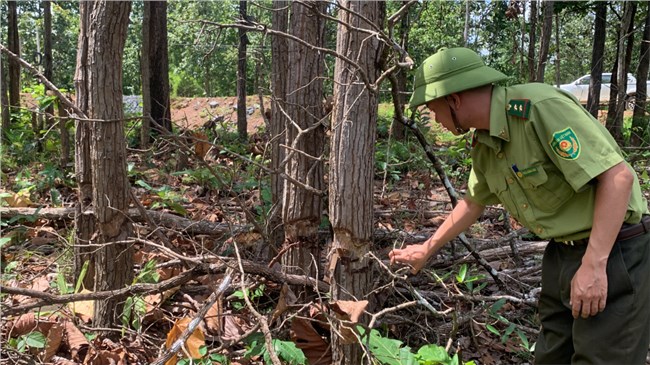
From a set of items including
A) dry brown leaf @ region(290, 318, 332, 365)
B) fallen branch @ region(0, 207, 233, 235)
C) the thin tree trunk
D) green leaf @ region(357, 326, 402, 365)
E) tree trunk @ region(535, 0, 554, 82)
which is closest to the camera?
green leaf @ region(357, 326, 402, 365)

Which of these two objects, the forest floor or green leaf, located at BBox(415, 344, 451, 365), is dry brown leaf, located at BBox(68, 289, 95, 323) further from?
green leaf, located at BBox(415, 344, 451, 365)

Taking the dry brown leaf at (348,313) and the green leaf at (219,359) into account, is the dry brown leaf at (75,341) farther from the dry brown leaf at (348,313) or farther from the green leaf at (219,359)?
the dry brown leaf at (348,313)

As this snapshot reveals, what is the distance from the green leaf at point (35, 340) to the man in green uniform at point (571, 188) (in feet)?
7.47

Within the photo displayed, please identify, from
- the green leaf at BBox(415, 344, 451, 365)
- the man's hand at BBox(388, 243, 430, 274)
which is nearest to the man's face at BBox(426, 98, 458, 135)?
the man's hand at BBox(388, 243, 430, 274)

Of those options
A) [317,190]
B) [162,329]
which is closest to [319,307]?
[317,190]

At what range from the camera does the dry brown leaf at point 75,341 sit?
9.95ft

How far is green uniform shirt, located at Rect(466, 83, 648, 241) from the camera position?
1.98 m

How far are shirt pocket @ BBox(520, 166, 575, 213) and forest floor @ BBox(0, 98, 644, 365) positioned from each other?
0.75m

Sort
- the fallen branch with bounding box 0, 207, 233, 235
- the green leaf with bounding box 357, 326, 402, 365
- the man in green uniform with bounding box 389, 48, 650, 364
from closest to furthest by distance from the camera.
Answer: the man in green uniform with bounding box 389, 48, 650, 364, the green leaf with bounding box 357, 326, 402, 365, the fallen branch with bounding box 0, 207, 233, 235

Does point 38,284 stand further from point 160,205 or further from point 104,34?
point 104,34

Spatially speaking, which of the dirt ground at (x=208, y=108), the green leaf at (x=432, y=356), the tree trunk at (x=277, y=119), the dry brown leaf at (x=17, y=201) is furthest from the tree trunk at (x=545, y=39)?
the dirt ground at (x=208, y=108)

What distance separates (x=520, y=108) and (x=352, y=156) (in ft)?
2.90

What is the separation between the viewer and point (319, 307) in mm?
2838

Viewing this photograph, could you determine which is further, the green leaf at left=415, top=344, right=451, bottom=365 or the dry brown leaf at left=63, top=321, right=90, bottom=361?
the dry brown leaf at left=63, top=321, right=90, bottom=361
